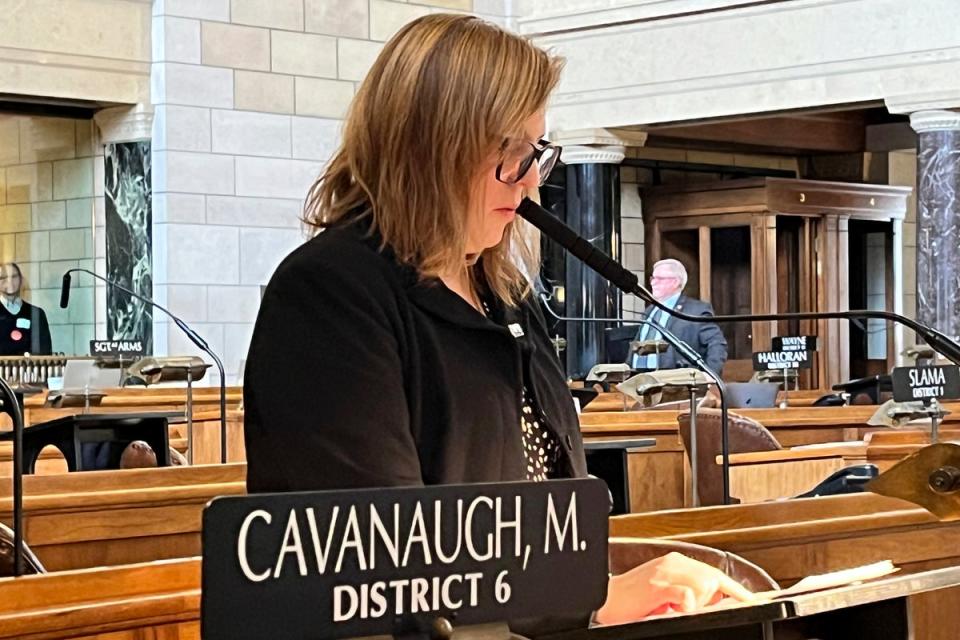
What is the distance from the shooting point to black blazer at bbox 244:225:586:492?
1.58 metres

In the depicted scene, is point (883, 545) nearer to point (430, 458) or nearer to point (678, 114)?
point (430, 458)

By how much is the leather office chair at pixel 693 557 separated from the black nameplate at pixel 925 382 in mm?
3421

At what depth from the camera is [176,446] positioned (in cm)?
684

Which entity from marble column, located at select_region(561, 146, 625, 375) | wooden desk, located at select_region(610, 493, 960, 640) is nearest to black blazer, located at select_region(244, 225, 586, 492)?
wooden desk, located at select_region(610, 493, 960, 640)

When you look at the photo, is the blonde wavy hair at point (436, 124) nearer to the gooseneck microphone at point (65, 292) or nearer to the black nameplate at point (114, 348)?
the black nameplate at point (114, 348)

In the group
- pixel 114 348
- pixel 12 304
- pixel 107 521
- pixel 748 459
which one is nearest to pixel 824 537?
pixel 107 521

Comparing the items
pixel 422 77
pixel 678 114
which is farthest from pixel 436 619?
pixel 678 114

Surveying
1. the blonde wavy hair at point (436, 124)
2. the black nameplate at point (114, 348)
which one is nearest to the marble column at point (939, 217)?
the black nameplate at point (114, 348)

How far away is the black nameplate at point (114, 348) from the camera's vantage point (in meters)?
9.59

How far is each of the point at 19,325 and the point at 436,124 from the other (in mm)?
10828

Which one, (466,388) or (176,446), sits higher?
(466,388)

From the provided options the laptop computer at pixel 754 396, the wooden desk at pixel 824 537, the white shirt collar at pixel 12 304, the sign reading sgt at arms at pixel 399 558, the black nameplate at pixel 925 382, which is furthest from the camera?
the white shirt collar at pixel 12 304

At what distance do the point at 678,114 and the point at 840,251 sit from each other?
290cm

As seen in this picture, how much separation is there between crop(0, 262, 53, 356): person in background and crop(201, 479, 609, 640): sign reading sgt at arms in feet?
36.8
